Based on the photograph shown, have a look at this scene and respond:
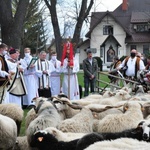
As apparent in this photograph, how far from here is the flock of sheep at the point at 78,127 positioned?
18.0 ft

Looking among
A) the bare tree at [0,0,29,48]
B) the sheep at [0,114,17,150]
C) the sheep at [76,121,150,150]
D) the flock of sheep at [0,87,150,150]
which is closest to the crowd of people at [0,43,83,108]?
the bare tree at [0,0,29,48]

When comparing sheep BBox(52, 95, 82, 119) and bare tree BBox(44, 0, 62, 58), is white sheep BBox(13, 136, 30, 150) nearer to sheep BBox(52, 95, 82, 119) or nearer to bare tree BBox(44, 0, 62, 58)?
sheep BBox(52, 95, 82, 119)

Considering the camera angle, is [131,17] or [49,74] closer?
[49,74]

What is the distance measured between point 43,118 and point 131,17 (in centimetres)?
5362

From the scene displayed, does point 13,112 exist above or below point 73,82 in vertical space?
below

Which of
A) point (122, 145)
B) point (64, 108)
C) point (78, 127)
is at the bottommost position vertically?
point (78, 127)

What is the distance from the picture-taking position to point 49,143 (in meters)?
5.95

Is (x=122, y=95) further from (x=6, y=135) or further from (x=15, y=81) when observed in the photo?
(x=6, y=135)

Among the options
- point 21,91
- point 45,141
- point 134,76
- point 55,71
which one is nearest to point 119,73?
point 134,76

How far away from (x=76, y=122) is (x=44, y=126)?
0.57m

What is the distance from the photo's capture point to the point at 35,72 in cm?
1408

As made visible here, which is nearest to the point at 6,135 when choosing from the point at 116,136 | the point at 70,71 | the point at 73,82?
the point at 116,136

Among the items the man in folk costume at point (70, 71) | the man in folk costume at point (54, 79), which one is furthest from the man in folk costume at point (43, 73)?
the man in folk costume at point (54, 79)

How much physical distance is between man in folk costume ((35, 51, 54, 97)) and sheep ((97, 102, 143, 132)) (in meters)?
7.09
